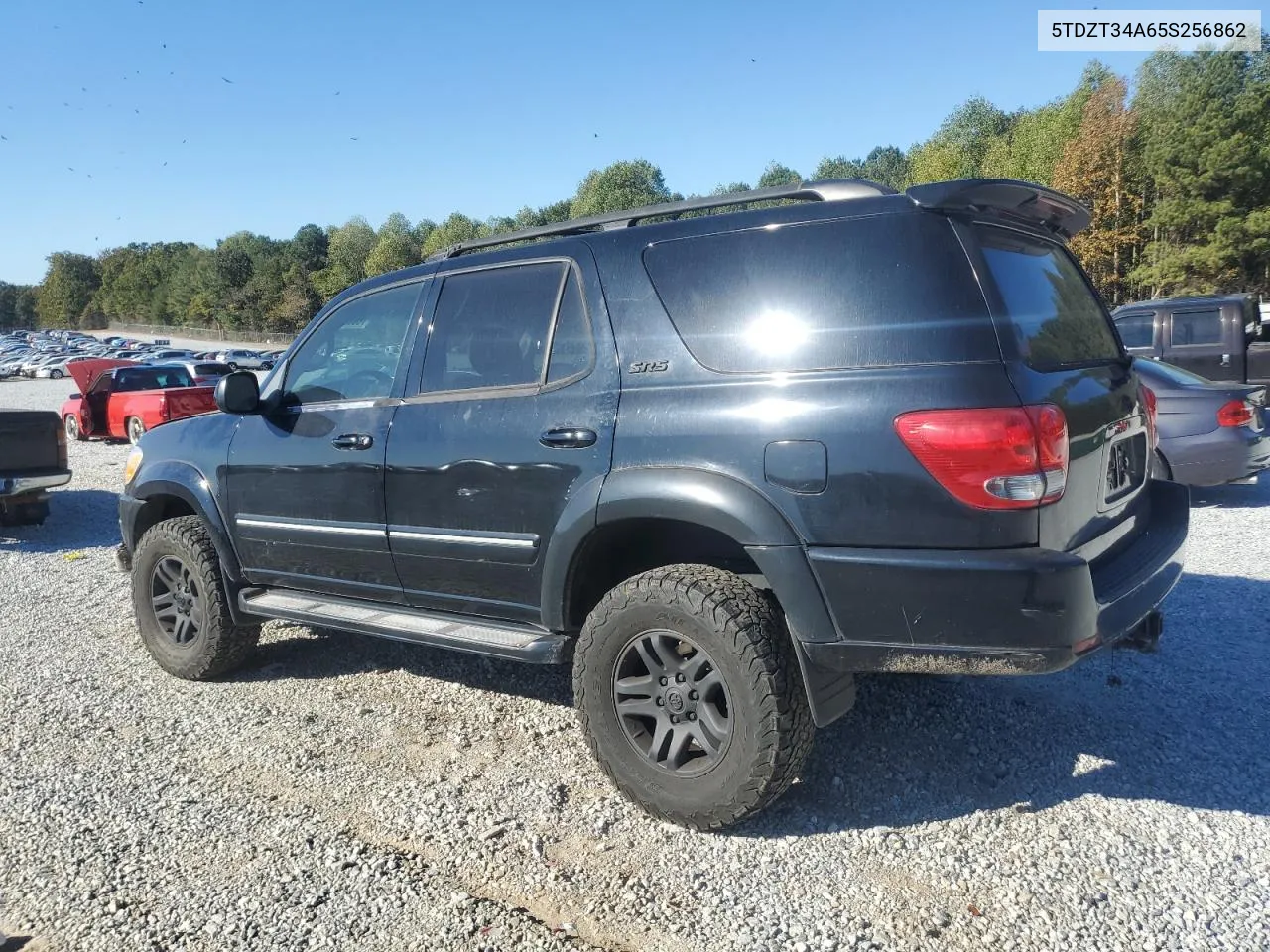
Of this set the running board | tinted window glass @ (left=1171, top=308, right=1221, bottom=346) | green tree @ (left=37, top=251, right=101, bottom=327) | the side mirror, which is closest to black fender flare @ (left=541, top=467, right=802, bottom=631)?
the running board

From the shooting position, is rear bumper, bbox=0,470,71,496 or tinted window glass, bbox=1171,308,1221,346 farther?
tinted window glass, bbox=1171,308,1221,346

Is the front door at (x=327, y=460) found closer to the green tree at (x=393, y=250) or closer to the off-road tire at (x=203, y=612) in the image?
the off-road tire at (x=203, y=612)

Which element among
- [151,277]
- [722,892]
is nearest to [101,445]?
[722,892]

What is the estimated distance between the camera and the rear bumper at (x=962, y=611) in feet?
8.39

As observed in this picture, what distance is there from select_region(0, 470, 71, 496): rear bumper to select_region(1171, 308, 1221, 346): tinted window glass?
41.2 ft

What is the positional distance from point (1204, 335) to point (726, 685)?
10.7 m

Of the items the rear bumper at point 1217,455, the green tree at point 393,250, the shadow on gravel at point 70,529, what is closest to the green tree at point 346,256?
the green tree at point 393,250

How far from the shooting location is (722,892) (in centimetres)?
273

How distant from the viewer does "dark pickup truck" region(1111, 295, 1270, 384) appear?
10.8m

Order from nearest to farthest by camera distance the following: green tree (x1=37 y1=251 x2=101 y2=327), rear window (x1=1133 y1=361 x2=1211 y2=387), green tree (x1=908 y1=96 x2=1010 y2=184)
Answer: rear window (x1=1133 y1=361 x2=1211 y2=387)
green tree (x1=908 y1=96 x2=1010 y2=184)
green tree (x1=37 y1=251 x2=101 y2=327)

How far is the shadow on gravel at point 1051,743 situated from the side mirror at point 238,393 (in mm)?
2946

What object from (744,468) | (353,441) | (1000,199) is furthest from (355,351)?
(1000,199)

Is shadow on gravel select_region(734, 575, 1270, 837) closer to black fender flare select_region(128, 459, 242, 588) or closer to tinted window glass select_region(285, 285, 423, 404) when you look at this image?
tinted window glass select_region(285, 285, 423, 404)

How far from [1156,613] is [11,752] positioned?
460 cm
